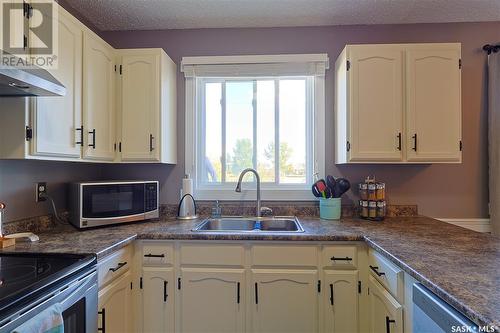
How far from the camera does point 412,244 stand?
4.51 feet

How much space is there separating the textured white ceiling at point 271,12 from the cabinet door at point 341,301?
6.19 ft

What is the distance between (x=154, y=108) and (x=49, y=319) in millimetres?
1449

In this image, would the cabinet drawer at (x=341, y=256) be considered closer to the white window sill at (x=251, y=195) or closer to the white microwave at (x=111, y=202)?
the white window sill at (x=251, y=195)

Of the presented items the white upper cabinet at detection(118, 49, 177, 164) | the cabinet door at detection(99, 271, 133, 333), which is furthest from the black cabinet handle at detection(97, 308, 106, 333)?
the white upper cabinet at detection(118, 49, 177, 164)

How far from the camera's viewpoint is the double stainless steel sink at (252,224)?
6.83 ft

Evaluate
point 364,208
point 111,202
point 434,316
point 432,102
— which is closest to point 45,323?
point 111,202

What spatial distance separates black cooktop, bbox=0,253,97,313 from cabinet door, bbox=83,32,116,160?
2.25 ft

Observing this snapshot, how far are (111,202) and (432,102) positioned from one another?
2.33 meters

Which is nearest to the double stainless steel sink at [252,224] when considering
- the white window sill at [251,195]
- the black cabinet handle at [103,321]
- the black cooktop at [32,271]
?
the white window sill at [251,195]

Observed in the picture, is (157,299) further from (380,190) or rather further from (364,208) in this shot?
(380,190)

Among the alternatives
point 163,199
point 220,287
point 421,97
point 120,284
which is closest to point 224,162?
point 163,199

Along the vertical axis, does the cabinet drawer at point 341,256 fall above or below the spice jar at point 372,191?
below

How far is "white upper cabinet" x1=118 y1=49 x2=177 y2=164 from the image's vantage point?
78.8 inches

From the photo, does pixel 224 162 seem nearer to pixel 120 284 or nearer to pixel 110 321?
pixel 120 284
